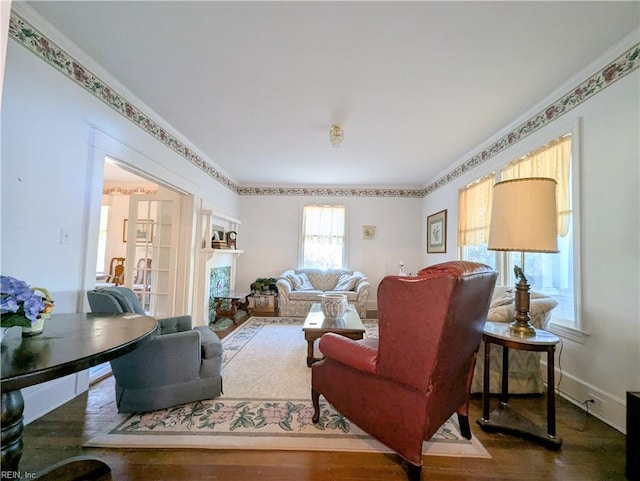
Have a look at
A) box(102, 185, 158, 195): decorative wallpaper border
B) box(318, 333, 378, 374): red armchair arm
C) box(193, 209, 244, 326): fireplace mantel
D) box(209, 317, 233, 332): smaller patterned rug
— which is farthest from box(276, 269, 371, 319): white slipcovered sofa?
box(102, 185, 158, 195): decorative wallpaper border

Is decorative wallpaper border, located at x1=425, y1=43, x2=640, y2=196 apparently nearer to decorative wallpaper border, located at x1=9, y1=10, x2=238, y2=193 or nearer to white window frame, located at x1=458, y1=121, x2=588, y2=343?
white window frame, located at x1=458, y1=121, x2=588, y2=343

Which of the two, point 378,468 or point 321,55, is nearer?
point 378,468

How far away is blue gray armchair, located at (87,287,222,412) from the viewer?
77.5 inches

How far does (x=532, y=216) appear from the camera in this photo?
1816 millimetres

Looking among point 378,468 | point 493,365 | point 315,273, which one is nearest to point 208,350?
point 378,468

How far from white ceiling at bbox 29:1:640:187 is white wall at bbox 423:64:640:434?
466 mm

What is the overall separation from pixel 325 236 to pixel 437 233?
2224 mm

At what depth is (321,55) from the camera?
217cm

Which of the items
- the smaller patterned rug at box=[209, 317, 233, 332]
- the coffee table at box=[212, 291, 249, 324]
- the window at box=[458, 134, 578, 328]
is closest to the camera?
the window at box=[458, 134, 578, 328]

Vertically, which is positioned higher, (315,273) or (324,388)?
(315,273)

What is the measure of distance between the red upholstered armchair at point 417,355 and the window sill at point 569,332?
1.28 meters

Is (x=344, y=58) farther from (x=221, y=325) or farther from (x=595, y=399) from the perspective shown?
(x=221, y=325)

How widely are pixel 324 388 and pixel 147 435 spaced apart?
113 cm

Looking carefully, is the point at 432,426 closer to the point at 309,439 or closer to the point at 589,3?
the point at 309,439
